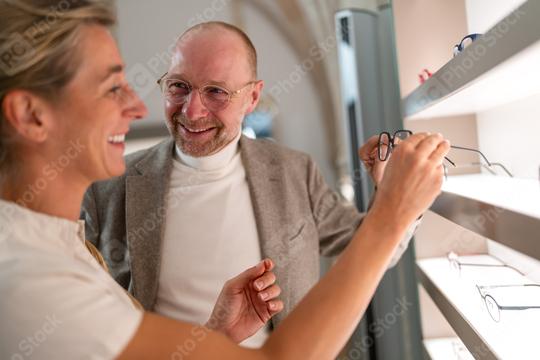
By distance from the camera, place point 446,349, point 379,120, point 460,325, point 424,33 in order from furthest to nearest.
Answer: point 379,120 < point 446,349 < point 424,33 < point 460,325

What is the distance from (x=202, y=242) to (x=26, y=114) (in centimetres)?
48

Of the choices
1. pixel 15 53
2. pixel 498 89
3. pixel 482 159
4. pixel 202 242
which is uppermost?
pixel 15 53

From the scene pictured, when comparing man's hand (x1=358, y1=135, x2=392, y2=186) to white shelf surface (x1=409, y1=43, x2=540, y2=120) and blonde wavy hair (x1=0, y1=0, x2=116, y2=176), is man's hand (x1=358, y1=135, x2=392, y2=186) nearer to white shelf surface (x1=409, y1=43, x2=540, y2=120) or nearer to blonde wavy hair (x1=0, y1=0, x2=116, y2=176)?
white shelf surface (x1=409, y1=43, x2=540, y2=120)

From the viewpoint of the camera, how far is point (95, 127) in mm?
615

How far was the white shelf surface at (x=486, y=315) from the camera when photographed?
71 cm

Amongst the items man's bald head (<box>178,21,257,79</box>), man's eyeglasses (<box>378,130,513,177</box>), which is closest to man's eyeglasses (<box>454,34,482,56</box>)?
man's eyeglasses (<box>378,130,513,177</box>)

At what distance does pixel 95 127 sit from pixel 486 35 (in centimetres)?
52

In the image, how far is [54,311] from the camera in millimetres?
511

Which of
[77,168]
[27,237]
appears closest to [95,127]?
[77,168]

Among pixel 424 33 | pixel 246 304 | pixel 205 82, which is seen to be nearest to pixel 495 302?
pixel 246 304

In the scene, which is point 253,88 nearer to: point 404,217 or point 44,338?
point 404,217

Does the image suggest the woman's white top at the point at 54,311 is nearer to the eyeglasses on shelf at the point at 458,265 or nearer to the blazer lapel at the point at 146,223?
the blazer lapel at the point at 146,223

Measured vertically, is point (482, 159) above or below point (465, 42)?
below

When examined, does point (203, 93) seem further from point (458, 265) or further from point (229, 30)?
point (458, 265)
